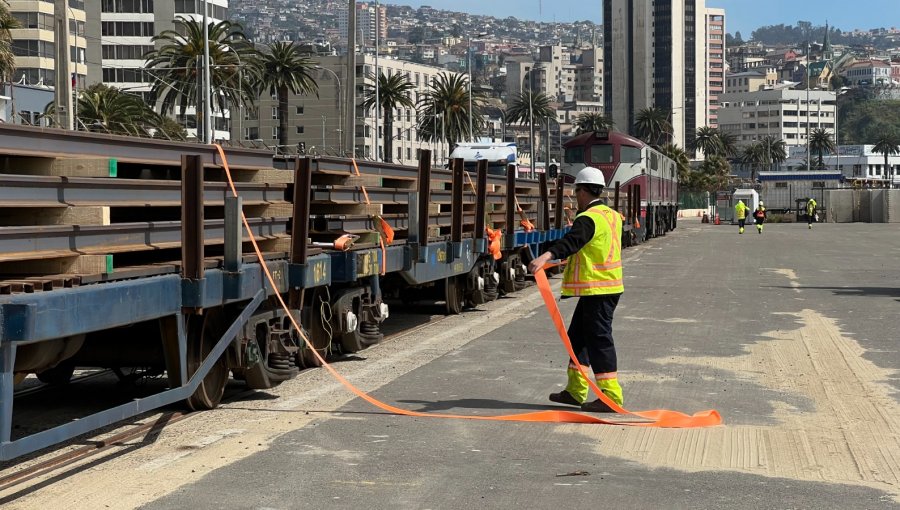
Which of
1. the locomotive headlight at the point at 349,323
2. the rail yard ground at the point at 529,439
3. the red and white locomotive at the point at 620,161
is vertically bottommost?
the rail yard ground at the point at 529,439

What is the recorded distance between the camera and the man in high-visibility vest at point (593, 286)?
31.9ft

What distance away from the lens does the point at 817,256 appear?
34.6 metres

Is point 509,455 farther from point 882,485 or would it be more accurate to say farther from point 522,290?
point 522,290

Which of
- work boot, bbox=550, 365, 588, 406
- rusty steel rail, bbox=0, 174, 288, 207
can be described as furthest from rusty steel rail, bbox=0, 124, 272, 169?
work boot, bbox=550, 365, 588, 406

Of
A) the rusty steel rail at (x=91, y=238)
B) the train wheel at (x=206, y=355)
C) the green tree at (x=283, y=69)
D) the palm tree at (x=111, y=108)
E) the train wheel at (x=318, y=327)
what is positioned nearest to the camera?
the rusty steel rail at (x=91, y=238)

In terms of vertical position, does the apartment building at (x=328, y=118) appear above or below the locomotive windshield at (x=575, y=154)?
above

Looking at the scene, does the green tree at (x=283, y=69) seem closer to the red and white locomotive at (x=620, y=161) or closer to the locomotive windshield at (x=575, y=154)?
A: the locomotive windshield at (x=575, y=154)

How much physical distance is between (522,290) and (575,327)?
12246 millimetres

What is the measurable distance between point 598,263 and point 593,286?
0.64 feet

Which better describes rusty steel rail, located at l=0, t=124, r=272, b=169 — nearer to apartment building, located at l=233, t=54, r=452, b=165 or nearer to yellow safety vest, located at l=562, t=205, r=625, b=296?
yellow safety vest, located at l=562, t=205, r=625, b=296

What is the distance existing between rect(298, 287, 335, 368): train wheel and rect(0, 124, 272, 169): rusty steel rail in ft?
7.57

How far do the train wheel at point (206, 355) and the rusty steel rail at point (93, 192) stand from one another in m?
0.89

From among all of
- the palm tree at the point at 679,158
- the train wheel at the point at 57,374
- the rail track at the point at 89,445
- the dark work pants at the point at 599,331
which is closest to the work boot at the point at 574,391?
the dark work pants at the point at 599,331

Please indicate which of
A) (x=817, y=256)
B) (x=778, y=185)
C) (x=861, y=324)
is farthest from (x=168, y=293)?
(x=778, y=185)
